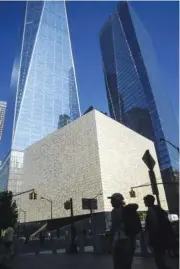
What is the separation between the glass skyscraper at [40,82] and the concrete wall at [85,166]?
1181 inches

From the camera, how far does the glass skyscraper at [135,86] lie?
108m

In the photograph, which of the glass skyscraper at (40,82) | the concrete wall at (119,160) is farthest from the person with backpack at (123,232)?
the glass skyscraper at (40,82)

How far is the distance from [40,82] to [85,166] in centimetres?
7631

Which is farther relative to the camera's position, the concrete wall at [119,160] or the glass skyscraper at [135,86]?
the glass skyscraper at [135,86]

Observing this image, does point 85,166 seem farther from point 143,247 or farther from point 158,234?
point 158,234

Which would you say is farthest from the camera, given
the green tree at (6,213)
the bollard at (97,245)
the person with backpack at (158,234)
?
the green tree at (6,213)

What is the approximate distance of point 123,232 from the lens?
366 centimetres

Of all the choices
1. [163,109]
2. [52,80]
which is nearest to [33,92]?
[52,80]

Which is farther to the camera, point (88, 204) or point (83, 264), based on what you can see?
point (88, 204)

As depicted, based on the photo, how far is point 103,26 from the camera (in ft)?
546

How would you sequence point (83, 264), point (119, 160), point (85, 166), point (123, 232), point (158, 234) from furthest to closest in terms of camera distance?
point (119, 160) → point (85, 166) → point (83, 264) → point (158, 234) → point (123, 232)

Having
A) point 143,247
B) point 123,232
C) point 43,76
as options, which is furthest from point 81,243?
point 43,76

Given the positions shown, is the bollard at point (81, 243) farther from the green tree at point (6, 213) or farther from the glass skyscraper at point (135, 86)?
the glass skyscraper at point (135, 86)

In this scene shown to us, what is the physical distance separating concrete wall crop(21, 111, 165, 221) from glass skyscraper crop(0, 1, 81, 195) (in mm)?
29988
